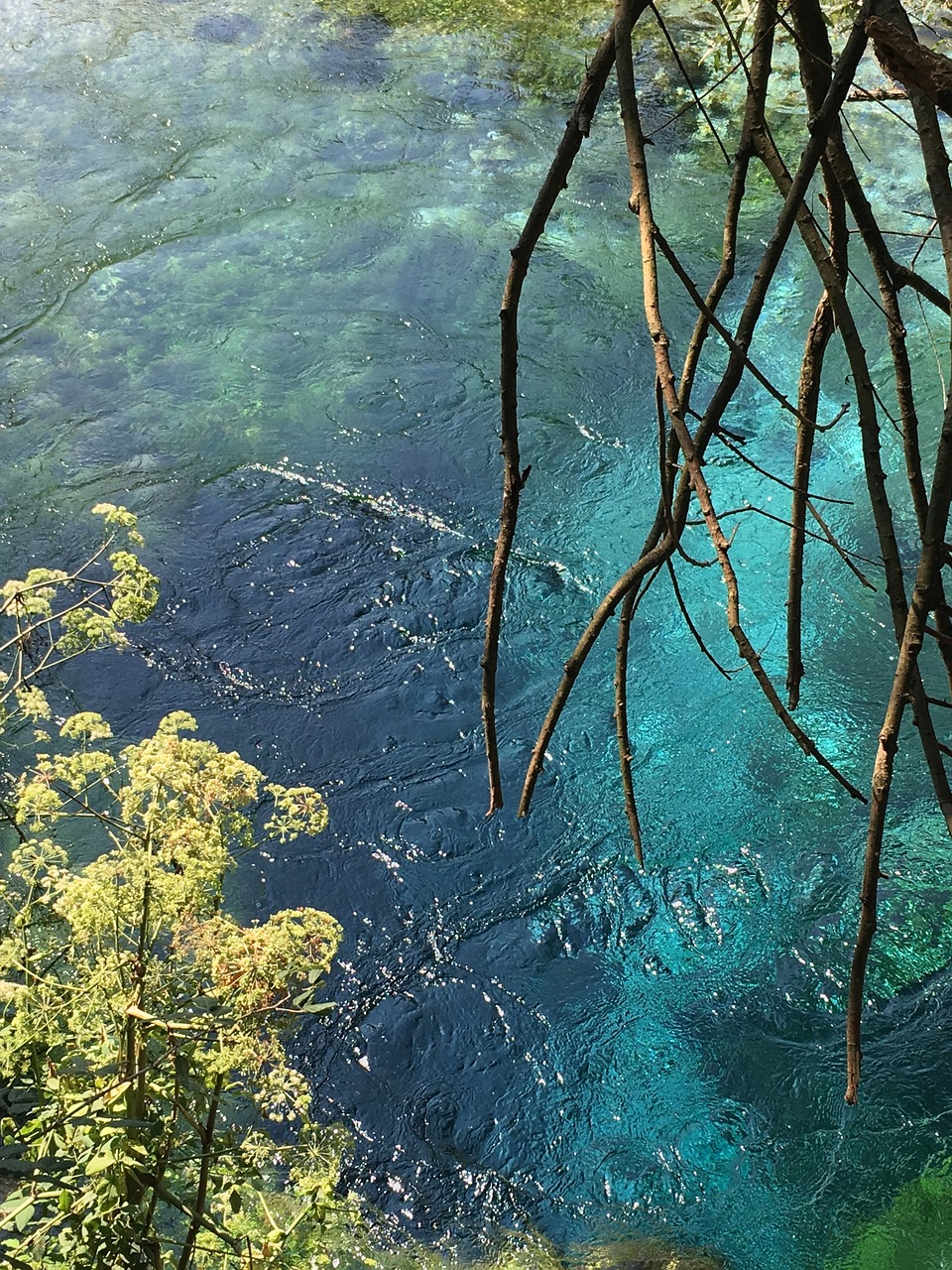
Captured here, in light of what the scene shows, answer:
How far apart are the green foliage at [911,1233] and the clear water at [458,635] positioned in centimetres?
7

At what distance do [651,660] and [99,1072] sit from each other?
3267mm

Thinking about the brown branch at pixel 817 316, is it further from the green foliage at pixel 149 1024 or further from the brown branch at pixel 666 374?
the green foliage at pixel 149 1024

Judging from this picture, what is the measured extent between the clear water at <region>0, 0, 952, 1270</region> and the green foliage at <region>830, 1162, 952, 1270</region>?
66 millimetres

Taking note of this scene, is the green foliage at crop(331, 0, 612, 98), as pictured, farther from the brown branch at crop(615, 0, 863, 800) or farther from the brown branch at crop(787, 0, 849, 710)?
the brown branch at crop(615, 0, 863, 800)

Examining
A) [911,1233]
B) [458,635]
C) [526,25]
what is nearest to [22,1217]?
[911,1233]

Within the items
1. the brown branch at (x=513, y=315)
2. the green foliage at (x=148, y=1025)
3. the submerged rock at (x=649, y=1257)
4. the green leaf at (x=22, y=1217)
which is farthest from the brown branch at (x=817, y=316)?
the submerged rock at (x=649, y=1257)

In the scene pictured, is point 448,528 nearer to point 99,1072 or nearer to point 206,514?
point 206,514

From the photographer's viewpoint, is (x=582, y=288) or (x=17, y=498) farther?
(x=582, y=288)

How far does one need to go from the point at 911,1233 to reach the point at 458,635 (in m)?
2.63

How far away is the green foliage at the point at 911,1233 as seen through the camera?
10.7 ft

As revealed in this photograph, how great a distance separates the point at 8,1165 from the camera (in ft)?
5.58

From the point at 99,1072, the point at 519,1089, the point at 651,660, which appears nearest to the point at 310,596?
the point at 651,660

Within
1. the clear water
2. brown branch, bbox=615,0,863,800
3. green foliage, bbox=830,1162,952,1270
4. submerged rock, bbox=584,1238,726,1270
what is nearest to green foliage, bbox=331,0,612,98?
the clear water

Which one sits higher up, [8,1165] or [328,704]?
[8,1165]
